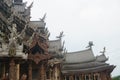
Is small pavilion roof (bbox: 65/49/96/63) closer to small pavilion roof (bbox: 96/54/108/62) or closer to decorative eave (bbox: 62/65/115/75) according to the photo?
small pavilion roof (bbox: 96/54/108/62)

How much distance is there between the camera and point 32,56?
21.3 metres

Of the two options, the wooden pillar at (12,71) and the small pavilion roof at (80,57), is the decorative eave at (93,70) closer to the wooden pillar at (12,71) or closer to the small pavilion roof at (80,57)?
the small pavilion roof at (80,57)


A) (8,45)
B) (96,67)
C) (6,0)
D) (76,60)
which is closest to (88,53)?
(76,60)

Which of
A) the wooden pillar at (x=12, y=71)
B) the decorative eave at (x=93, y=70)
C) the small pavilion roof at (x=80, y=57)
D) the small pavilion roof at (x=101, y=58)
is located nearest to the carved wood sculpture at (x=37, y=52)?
the wooden pillar at (x=12, y=71)

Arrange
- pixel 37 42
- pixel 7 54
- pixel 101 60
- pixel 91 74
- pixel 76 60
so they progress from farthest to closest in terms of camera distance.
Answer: pixel 76 60, pixel 101 60, pixel 91 74, pixel 37 42, pixel 7 54

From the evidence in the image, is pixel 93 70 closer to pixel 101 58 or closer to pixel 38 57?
pixel 101 58

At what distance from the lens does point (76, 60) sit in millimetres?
44281

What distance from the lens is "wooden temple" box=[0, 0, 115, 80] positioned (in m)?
18.7

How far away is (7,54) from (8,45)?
3.28 feet

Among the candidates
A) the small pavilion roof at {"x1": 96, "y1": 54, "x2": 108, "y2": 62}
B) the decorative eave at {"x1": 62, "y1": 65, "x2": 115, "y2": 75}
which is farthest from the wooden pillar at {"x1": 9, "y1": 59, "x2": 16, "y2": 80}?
the small pavilion roof at {"x1": 96, "y1": 54, "x2": 108, "y2": 62}

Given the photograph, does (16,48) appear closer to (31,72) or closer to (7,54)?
(7,54)

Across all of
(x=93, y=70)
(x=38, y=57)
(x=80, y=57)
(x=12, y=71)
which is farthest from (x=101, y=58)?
(x=12, y=71)

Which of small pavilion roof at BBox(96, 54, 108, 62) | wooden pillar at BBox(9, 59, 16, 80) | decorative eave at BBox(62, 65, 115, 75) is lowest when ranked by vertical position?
decorative eave at BBox(62, 65, 115, 75)

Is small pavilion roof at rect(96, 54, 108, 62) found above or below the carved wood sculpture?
below
